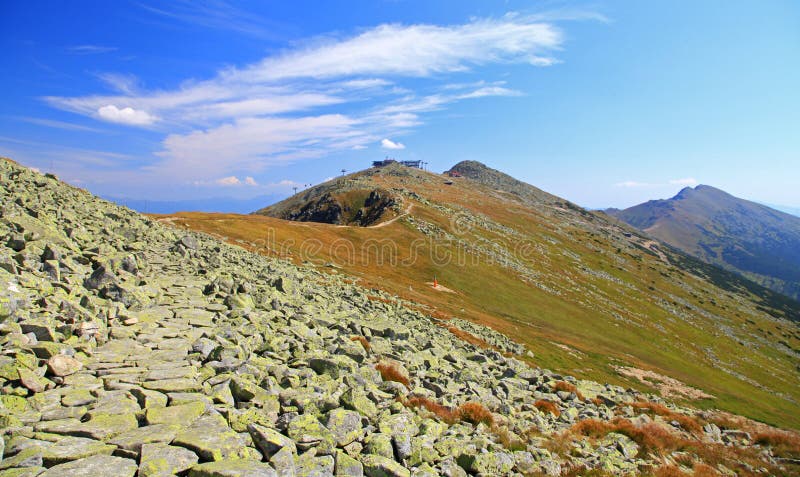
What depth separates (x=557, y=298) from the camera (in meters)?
104

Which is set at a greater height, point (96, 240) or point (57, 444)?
point (96, 240)

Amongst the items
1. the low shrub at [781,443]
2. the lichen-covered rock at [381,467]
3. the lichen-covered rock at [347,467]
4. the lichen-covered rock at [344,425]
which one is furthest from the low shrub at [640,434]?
the lichen-covered rock at [347,467]

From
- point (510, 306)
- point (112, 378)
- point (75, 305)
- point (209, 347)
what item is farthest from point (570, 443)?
point (510, 306)

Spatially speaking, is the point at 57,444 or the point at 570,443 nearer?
the point at 57,444

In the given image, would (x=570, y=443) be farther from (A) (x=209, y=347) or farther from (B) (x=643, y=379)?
(B) (x=643, y=379)

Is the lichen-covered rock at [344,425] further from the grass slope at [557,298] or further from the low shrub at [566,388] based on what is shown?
the grass slope at [557,298]

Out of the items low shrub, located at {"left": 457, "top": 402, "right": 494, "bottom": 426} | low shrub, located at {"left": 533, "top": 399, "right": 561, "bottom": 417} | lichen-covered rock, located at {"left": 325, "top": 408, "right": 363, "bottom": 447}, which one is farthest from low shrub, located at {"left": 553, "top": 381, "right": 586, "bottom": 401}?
lichen-covered rock, located at {"left": 325, "top": 408, "right": 363, "bottom": 447}

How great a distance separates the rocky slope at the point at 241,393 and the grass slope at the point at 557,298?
2683 centimetres

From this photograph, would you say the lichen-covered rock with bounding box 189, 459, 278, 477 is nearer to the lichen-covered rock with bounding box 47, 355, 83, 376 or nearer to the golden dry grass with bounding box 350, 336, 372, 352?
the lichen-covered rock with bounding box 47, 355, 83, 376

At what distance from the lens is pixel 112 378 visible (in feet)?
40.4

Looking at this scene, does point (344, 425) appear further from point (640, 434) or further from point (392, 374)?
point (640, 434)

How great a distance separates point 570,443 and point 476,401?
493 cm

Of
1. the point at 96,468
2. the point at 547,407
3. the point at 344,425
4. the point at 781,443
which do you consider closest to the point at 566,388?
the point at 547,407

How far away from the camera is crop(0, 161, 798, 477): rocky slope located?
32.5 ft
